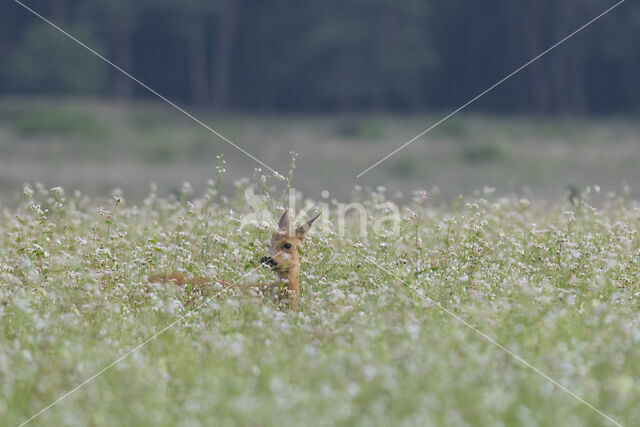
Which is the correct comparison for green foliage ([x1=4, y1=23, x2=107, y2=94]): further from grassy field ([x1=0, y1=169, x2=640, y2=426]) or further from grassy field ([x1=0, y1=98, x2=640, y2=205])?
grassy field ([x1=0, y1=169, x2=640, y2=426])

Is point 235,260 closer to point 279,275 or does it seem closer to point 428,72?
point 279,275

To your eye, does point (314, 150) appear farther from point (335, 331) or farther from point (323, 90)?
point (335, 331)

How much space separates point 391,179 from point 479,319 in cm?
2107

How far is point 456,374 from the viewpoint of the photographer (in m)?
5.27

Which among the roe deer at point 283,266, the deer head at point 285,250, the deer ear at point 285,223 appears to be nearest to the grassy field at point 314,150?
the roe deer at point 283,266

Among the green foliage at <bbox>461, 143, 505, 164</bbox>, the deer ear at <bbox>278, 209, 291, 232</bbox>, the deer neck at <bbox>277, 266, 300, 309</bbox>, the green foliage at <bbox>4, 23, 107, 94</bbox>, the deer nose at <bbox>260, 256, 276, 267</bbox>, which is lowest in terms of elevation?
the green foliage at <bbox>4, 23, 107, 94</bbox>

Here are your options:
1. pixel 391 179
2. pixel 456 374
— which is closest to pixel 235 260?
pixel 456 374

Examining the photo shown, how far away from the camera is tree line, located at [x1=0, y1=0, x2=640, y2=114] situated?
4375 centimetres

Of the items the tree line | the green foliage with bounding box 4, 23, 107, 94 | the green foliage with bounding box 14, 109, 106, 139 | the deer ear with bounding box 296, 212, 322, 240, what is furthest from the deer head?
the green foliage with bounding box 4, 23, 107, 94

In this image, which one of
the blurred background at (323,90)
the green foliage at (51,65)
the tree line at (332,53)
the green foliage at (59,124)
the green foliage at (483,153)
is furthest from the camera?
the tree line at (332,53)

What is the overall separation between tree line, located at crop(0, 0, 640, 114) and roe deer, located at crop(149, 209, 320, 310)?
1417 inches

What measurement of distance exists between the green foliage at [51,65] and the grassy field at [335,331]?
35332 mm

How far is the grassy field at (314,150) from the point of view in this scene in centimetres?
2577

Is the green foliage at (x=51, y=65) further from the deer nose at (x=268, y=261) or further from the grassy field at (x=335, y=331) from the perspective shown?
the deer nose at (x=268, y=261)
